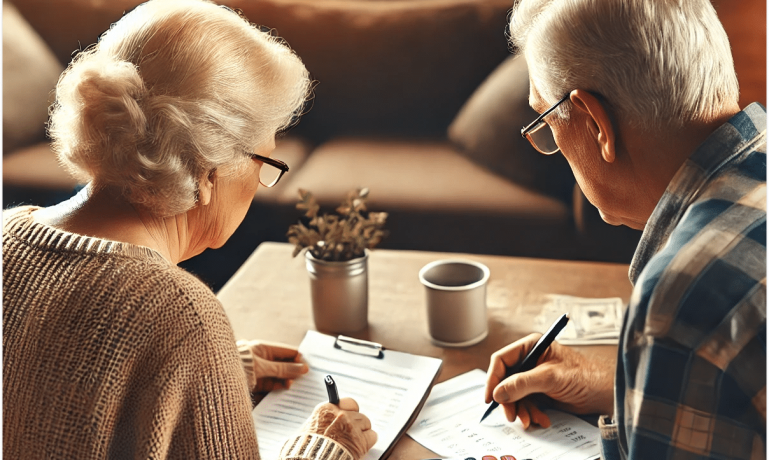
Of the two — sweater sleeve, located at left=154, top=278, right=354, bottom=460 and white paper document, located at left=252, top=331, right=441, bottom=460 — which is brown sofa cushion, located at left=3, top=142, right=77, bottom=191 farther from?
sweater sleeve, located at left=154, top=278, right=354, bottom=460

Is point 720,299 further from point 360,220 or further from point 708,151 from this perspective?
point 360,220

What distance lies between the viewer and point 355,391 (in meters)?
1.26

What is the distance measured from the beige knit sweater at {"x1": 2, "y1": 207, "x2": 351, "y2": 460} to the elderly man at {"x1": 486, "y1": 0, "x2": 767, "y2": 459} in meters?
0.49

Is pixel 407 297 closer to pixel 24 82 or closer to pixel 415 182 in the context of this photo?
pixel 415 182

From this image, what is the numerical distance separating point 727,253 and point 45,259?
0.83 metres

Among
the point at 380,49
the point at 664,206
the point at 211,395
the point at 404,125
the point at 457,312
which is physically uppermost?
the point at 664,206

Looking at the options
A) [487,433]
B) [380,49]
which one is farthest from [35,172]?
[487,433]

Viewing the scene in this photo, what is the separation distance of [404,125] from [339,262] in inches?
76.0

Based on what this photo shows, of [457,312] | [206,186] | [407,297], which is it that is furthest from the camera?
[407,297]

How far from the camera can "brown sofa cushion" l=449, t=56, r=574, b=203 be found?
2.80m

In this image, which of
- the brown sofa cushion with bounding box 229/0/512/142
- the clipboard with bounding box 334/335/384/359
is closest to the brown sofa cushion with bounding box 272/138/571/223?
the brown sofa cushion with bounding box 229/0/512/142

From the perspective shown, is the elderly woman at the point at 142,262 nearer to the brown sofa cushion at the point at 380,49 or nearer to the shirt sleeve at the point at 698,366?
the shirt sleeve at the point at 698,366

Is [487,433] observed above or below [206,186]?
below

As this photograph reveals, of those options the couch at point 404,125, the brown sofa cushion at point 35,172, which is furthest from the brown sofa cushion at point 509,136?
the brown sofa cushion at point 35,172
